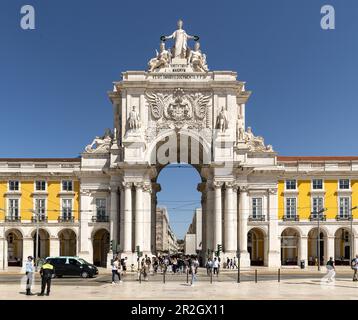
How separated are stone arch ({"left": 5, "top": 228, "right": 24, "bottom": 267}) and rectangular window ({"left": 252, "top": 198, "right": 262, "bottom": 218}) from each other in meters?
26.7

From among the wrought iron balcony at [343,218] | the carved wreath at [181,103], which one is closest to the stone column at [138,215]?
the carved wreath at [181,103]

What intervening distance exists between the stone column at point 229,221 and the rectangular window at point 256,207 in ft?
12.5

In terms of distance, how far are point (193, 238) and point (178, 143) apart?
3931 centimetres

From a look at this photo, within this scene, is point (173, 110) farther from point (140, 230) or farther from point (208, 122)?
point (140, 230)

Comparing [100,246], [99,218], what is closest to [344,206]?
[99,218]

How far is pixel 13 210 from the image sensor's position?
7600cm

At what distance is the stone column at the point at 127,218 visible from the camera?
72.1 m

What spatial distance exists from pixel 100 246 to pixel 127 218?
419 inches

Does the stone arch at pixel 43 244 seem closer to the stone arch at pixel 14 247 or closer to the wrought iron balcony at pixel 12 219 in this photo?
the stone arch at pixel 14 247

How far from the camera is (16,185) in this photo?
251ft

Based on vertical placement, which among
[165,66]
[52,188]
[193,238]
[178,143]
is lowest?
[193,238]
